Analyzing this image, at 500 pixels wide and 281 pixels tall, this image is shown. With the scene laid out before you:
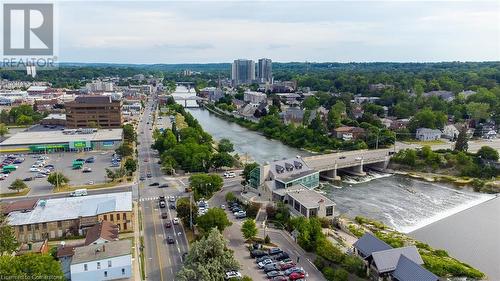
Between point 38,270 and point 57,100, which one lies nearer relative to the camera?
point 38,270

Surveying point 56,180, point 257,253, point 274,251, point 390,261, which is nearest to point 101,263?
point 257,253

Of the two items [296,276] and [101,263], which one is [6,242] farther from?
[296,276]

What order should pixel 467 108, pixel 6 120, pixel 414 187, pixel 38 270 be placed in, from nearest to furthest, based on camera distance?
pixel 38 270
pixel 414 187
pixel 467 108
pixel 6 120

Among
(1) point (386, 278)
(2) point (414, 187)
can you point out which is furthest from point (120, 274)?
(2) point (414, 187)

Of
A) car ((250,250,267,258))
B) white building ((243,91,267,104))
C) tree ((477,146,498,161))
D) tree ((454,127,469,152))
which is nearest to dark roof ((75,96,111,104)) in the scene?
white building ((243,91,267,104))

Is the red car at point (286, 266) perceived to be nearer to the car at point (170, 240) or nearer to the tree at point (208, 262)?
the tree at point (208, 262)

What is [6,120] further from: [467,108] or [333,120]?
[467,108]
